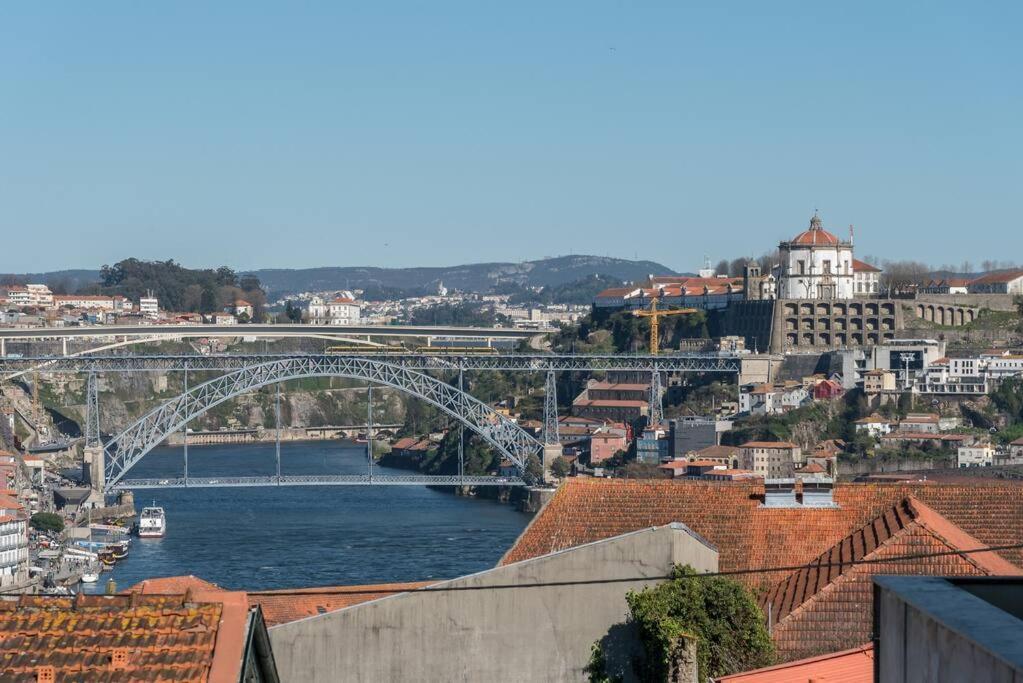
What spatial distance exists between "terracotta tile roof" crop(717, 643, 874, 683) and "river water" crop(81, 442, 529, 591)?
22463 millimetres

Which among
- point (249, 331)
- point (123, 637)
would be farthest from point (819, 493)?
point (249, 331)

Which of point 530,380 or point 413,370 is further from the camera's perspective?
point 530,380

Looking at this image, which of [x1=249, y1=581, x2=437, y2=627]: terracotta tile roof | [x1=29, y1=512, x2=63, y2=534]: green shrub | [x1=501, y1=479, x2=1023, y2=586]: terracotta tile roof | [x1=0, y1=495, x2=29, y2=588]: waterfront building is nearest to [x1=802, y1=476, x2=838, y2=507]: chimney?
[x1=501, y1=479, x2=1023, y2=586]: terracotta tile roof

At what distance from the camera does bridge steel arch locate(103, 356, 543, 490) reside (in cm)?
4956

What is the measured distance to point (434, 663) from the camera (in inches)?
288

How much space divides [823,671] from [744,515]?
2185mm

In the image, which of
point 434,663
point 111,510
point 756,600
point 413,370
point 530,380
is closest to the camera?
point 434,663

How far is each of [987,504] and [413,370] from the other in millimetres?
45299

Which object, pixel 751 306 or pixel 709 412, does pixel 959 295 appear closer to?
pixel 751 306

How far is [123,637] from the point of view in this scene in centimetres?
392

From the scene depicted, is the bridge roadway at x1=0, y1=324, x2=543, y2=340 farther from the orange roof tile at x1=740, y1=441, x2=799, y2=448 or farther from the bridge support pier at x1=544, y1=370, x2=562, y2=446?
the orange roof tile at x1=740, y1=441, x2=799, y2=448

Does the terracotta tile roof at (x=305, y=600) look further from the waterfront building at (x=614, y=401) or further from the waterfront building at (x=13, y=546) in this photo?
the waterfront building at (x=614, y=401)

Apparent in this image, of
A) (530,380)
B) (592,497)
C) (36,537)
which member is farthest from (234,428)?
(592,497)

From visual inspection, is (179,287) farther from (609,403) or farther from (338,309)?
(609,403)
